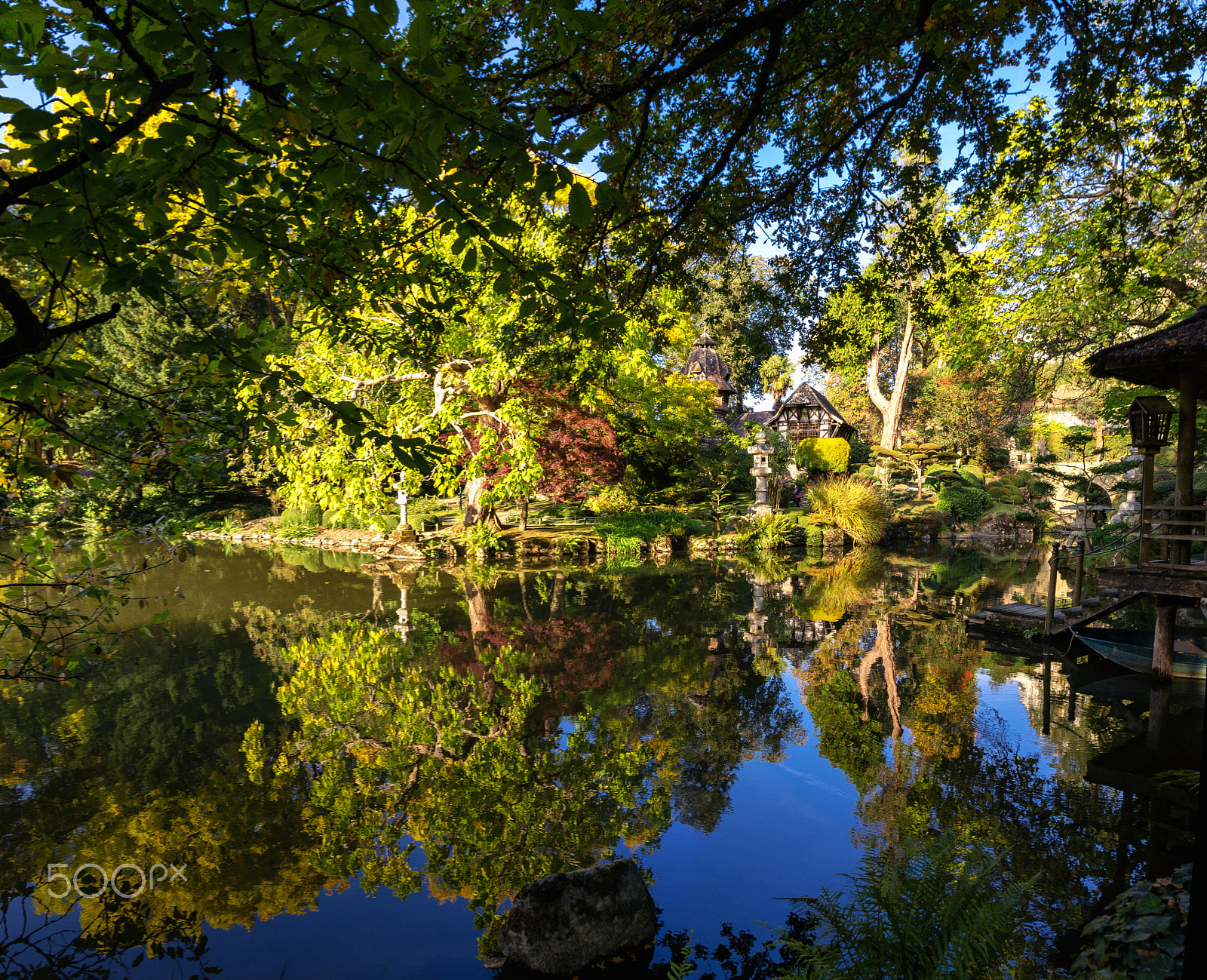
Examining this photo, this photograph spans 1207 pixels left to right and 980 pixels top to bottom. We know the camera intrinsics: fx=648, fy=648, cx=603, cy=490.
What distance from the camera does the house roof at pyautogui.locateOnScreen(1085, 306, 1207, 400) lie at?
25.6ft

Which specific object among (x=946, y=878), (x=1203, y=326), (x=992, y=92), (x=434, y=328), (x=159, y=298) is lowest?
(x=946, y=878)

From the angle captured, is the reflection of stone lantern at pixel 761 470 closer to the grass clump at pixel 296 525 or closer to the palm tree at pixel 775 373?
the grass clump at pixel 296 525

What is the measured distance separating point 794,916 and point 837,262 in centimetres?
579

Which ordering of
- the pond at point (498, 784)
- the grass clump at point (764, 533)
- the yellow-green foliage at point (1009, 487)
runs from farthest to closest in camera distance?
the yellow-green foliage at point (1009, 487) → the grass clump at point (764, 533) → the pond at point (498, 784)

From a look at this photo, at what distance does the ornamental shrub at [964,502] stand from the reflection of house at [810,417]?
7.37 m

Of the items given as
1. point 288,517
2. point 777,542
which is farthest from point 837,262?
point 288,517

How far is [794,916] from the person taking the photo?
4.41 metres

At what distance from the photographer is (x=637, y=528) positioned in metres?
20.5

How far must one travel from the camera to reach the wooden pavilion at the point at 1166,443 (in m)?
7.97

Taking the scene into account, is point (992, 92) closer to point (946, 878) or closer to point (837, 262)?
point (837, 262)

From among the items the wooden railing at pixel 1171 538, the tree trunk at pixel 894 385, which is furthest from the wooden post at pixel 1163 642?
the tree trunk at pixel 894 385

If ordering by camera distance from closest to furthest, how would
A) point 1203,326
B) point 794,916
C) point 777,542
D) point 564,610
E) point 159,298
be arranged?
point 159,298
point 794,916
point 1203,326
point 564,610
point 777,542

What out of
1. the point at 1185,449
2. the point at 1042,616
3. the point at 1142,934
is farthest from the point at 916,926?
the point at 1042,616

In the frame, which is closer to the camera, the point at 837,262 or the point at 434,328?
the point at 434,328
